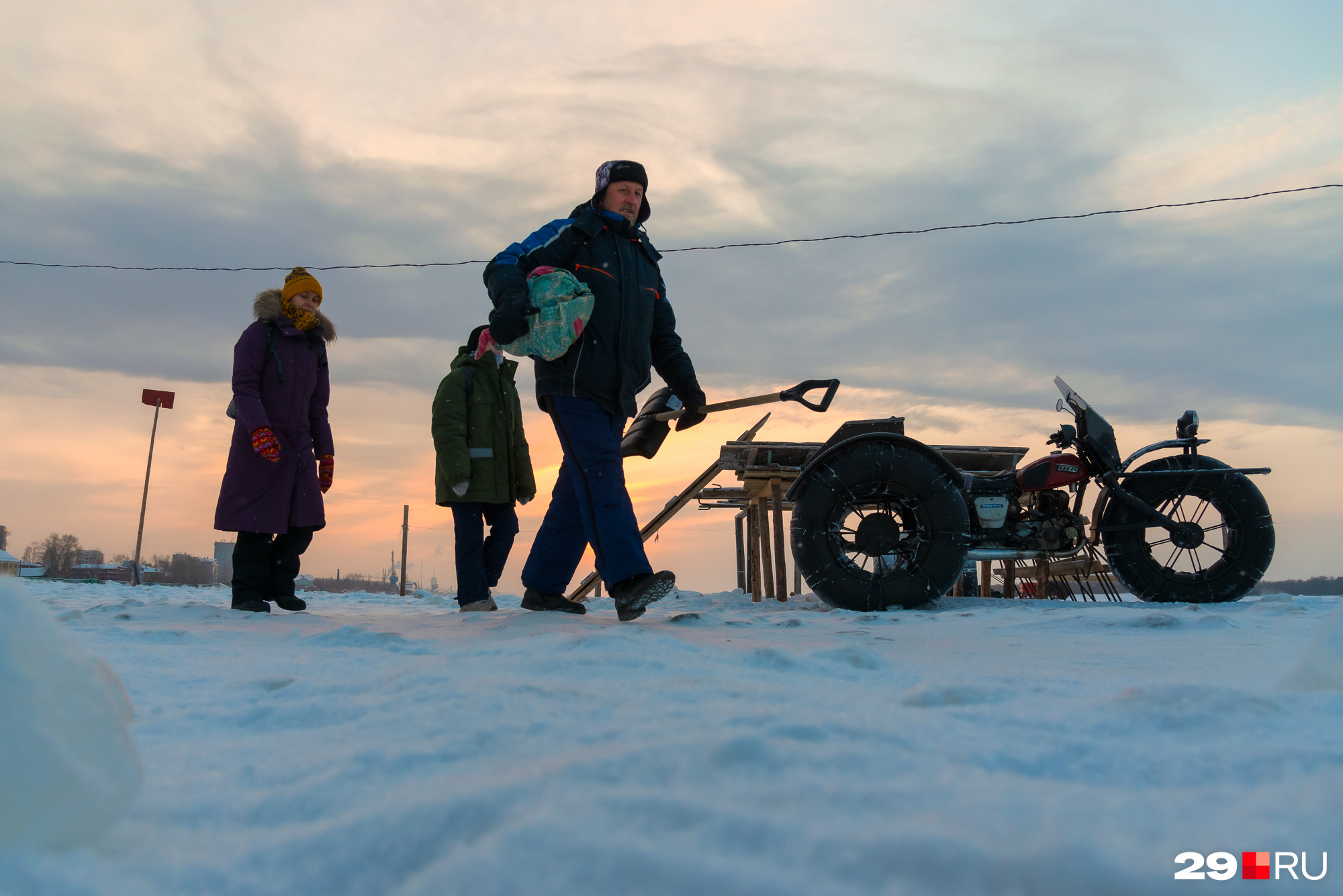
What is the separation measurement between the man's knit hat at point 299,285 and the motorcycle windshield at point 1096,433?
470cm

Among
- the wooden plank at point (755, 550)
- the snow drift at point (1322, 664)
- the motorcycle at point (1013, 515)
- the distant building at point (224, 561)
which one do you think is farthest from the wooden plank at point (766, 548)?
the distant building at point (224, 561)

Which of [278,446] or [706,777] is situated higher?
[278,446]

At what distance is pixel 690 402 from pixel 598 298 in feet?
2.83

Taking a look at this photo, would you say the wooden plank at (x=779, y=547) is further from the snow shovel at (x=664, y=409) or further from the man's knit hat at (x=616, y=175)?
the man's knit hat at (x=616, y=175)

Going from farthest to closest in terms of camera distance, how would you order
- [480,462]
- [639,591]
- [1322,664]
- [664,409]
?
[664,409] < [480,462] < [639,591] < [1322,664]

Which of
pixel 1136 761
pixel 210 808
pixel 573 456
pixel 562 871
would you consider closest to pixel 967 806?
pixel 1136 761

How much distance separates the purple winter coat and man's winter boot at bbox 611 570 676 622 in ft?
6.69

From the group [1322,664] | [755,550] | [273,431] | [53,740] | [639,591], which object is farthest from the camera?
[755,550]

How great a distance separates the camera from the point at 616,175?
3654mm

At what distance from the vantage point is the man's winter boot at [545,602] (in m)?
3.92

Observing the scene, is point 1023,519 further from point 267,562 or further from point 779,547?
point 267,562

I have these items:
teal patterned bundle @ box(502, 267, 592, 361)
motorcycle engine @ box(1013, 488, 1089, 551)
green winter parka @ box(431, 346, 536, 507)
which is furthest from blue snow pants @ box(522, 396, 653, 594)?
motorcycle engine @ box(1013, 488, 1089, 551)

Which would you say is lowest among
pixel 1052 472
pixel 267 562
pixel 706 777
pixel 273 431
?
pixel 706 777

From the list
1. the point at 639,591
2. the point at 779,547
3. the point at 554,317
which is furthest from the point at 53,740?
the point at 779,547
